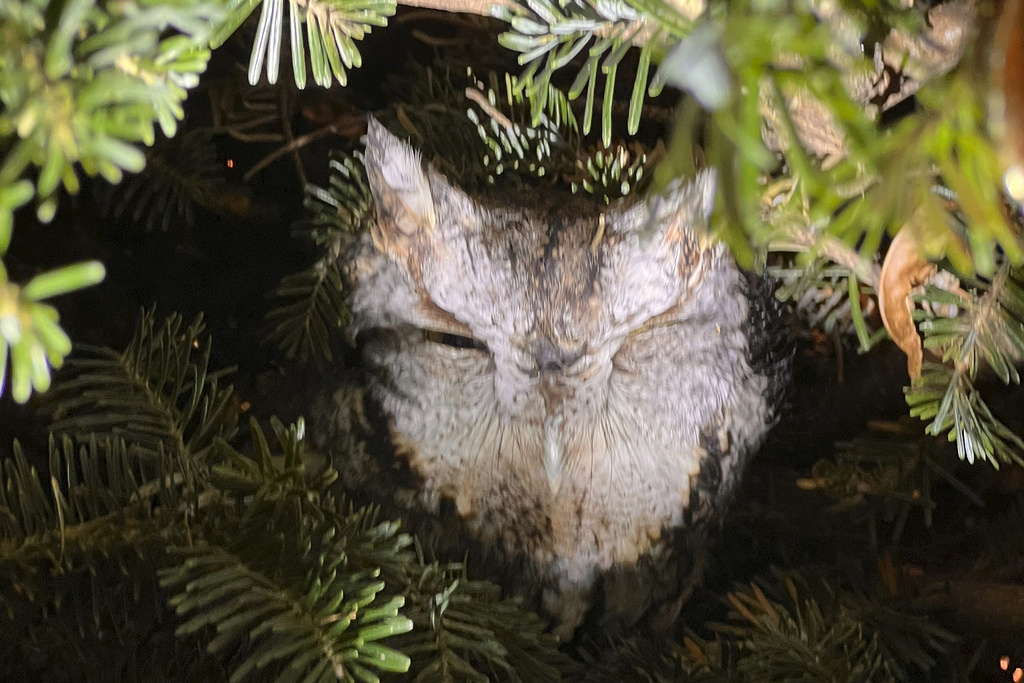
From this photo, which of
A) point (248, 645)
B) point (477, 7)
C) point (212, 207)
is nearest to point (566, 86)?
point (477, 7)

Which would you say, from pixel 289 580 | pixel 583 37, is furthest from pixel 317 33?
pixel 289 580

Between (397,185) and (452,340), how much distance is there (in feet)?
0.39

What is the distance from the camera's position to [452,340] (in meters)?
0.49

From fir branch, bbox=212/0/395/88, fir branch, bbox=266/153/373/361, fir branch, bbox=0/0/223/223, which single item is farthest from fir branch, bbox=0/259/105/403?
fir branch, bbox=266/153/373/361

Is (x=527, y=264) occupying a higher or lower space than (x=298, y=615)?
higher

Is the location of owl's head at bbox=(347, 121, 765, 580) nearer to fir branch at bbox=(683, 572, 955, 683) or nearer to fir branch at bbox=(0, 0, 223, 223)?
fir branch at bbox=(683, 572, 955, 683)

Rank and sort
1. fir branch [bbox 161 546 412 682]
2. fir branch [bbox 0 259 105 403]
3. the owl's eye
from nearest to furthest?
fir branch [bbox 0 259 105 403], fir branch [bbox 161 546 412 682], the owl's eye

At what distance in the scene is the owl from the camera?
1.50 ft

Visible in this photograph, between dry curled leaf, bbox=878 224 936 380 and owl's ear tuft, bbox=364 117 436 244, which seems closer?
dry curled leaf, bbox=878 224 936 380

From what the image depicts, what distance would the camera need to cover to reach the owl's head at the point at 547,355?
0.46 m

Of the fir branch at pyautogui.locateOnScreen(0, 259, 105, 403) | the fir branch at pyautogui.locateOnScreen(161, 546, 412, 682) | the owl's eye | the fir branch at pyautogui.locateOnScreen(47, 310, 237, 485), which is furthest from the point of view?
the owl's eye

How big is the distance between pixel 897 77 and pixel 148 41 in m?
0.41

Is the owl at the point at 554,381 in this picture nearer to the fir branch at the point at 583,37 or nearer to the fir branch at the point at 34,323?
the fir branch at the point at 583,37

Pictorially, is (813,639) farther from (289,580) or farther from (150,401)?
(150,401)
